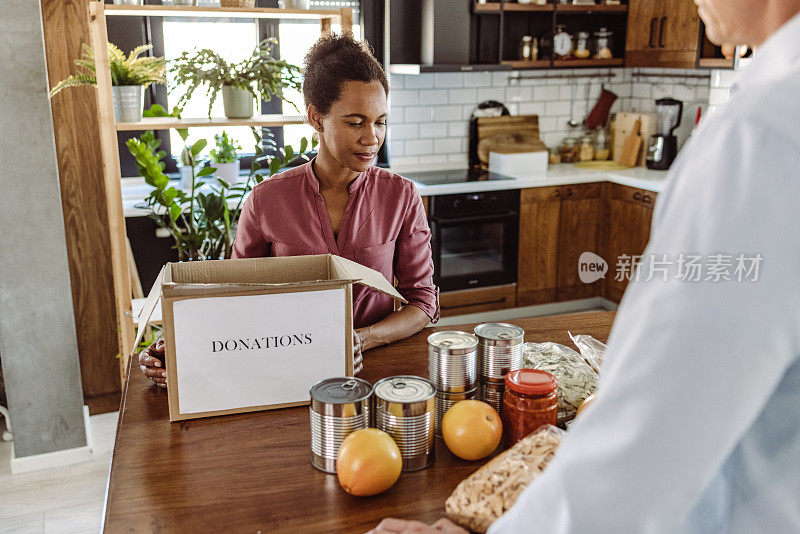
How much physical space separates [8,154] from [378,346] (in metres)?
1.85

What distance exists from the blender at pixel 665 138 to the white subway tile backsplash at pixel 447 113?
1.32m

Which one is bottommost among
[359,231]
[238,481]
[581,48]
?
[238,481]

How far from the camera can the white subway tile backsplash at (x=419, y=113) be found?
4.89m

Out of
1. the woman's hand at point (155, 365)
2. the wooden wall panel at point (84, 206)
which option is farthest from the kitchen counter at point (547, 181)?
the woman's hand at point (155, 365)

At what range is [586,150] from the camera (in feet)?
17.3

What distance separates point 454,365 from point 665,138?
403 cm

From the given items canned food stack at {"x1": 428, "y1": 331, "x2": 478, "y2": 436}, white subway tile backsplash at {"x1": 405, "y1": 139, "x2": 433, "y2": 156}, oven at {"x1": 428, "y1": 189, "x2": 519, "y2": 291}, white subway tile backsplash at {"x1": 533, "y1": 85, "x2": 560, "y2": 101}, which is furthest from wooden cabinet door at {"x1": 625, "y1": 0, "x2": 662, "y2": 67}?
canned food stack at {"x1": 428, "y1": 331, "x2": 478, "y2": 436}

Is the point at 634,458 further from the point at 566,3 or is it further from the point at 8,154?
the point at 566,3

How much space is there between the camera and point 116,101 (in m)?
3.08

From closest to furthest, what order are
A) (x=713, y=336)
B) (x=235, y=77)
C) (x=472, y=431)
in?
(x=713, y=336)
(x=472, y=431)
(x=235, y=77)

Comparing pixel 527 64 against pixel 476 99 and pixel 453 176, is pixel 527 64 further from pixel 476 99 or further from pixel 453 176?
pixel 453 176

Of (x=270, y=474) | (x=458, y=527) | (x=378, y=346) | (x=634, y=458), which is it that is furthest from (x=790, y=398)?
(x=378, y=346)

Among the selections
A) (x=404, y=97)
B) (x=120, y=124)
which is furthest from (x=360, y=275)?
(x=404, y=97)

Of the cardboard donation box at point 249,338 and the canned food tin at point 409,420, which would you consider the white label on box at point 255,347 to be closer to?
the cardboard donation box at point 249,338
